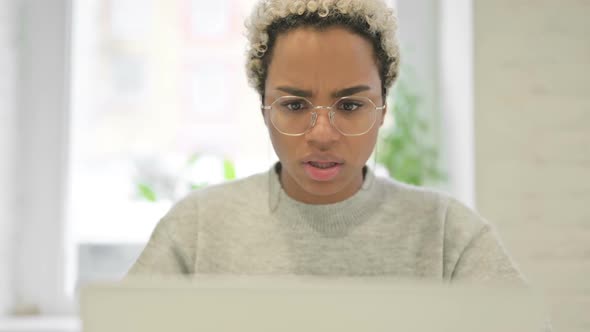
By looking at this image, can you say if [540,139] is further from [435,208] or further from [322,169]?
[322,169]

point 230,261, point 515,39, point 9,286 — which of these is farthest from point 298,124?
point 9,286

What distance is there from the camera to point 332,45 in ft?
3.06

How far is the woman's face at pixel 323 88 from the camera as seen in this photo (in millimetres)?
924

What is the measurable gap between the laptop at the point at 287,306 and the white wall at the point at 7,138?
5.57 ft

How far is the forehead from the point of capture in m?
0.92

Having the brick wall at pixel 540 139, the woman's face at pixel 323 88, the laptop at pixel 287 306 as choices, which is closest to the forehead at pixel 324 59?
the woman's face at pixel 323 88

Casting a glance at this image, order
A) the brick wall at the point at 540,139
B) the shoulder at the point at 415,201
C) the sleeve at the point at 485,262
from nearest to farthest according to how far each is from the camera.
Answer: the sleeve at the point at 485,262 < the shoulder at the point at 415,201 < the brick wall at the point at 540,139

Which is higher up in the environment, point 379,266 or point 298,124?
point 298,124

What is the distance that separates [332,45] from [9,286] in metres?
1.66

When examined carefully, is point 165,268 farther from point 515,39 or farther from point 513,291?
point 515,39

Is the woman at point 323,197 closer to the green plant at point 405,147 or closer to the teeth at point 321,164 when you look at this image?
the teeth at point 321,164

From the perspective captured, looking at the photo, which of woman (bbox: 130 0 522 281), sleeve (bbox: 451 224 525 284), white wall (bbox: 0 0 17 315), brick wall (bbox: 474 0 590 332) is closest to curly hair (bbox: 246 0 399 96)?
woman (bbox: 130 0 522 281)

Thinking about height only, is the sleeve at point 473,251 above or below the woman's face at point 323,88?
below

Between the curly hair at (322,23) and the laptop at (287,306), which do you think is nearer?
the laptop at (287,306)
